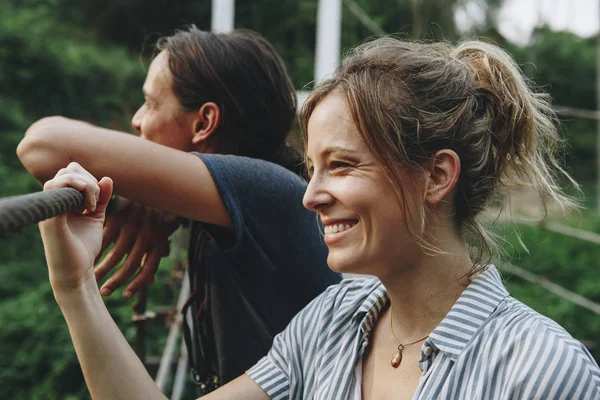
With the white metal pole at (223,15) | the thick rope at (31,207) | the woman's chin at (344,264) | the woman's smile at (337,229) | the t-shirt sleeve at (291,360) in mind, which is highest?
the white metal pole at (223,15)

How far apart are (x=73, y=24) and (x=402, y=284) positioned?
45.1 ft

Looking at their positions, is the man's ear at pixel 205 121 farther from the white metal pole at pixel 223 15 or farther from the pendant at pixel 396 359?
the white metal pole at pixel 223 15

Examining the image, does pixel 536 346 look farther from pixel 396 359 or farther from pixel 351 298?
pixel 351 298

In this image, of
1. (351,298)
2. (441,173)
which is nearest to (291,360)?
(351,298)

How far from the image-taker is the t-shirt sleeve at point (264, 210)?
58.8 inches

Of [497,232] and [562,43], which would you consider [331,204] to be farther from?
[562,43]

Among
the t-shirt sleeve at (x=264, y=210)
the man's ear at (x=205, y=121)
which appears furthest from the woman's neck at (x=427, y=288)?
the man's ear at (x=205, y=121)

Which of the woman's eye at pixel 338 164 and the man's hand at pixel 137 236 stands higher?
the woman's eye at pixel 338 164

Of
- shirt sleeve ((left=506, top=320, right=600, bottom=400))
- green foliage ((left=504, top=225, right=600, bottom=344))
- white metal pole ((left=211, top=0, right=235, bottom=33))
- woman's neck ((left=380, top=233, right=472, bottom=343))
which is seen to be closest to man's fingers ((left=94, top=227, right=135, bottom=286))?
woman's neck ((left=380, top=233, right=472, bottom=343))

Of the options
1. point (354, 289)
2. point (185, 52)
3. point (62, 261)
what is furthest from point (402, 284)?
point (185, 52)

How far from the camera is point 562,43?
20.0 meters

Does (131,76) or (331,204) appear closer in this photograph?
(331,204)

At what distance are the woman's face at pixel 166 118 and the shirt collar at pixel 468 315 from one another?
824mm

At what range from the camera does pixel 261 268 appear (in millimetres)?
1587
